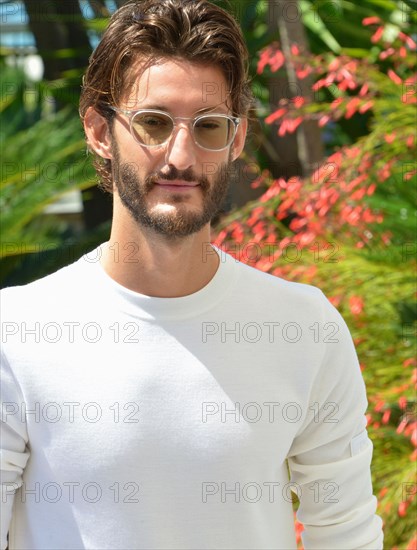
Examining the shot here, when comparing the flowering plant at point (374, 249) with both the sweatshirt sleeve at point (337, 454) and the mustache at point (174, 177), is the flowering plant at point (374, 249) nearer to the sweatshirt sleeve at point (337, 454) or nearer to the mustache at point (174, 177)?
the sweatshirt sleeve at point (337, 454)

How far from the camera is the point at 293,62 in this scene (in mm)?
4523

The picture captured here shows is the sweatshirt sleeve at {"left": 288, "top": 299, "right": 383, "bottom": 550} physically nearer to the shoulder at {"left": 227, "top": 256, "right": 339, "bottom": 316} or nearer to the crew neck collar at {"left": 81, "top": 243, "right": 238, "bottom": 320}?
the shoulder at {"left": 227, "top": 256, "right": 339, "bottom": 316}

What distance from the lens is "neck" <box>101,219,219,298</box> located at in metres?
1.67

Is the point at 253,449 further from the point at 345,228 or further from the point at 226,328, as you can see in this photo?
the point at 345,228

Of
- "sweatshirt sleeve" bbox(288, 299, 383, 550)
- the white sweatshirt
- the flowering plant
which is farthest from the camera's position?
the flowering plant

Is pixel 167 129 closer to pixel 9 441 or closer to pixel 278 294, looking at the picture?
pixel 278 294

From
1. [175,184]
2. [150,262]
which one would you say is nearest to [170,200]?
[175,184]

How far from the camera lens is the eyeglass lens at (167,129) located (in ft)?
5.26

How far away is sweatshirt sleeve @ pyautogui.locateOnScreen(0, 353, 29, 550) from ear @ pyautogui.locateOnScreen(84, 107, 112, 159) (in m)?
0.44

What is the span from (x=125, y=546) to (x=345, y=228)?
2678mm

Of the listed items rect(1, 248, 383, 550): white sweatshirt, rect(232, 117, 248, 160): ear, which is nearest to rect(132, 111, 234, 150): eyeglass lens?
rect(232, 117, 248, 160): ear

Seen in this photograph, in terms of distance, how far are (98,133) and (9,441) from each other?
61cm

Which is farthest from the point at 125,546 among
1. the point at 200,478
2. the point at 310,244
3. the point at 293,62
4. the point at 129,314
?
the point at 293,62

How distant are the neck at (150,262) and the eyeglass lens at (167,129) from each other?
0.16 m
